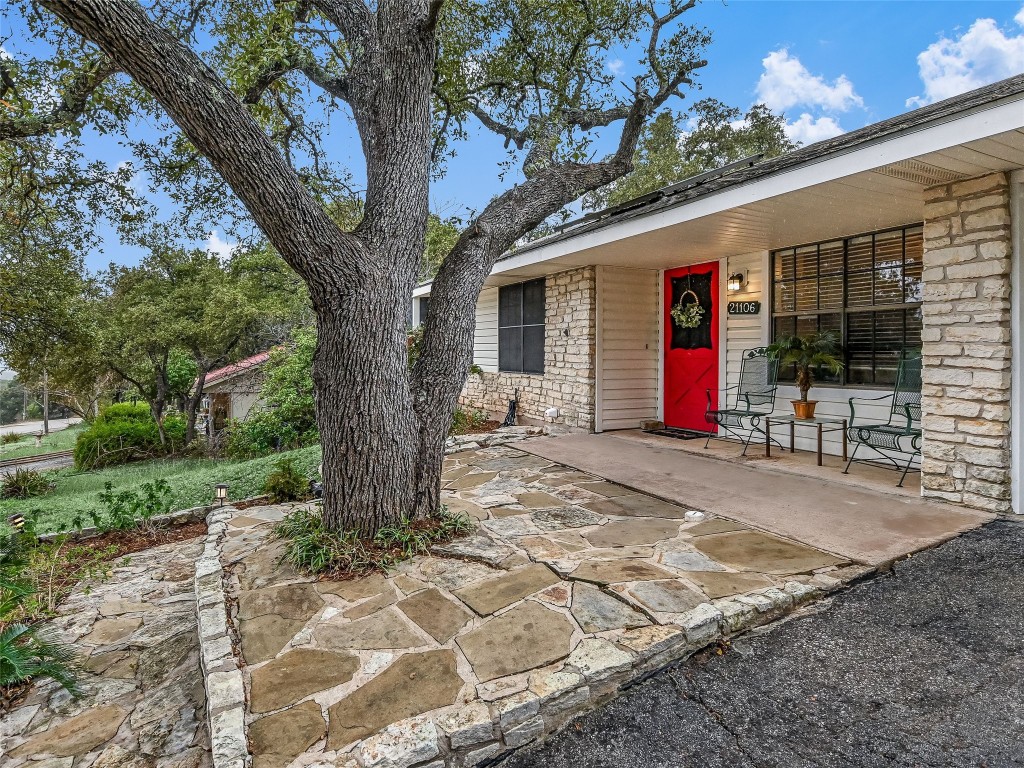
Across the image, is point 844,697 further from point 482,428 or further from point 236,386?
point 236,386

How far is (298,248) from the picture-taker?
275 centimetres

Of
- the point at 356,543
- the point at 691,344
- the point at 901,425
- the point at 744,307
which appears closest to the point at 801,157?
the point at 744,307

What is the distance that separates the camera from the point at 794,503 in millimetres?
3842

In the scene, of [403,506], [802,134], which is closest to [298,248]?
[403,506]

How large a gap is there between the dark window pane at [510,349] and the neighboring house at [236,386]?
554cm

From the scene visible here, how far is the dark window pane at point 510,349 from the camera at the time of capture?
8.98 m

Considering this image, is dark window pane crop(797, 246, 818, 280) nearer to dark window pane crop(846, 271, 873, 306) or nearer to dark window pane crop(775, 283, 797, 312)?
dark window pane crop(775, 283, 797, 312)

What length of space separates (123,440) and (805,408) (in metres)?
14.4

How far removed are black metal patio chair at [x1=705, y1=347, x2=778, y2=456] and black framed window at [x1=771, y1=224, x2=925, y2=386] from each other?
0.24 m

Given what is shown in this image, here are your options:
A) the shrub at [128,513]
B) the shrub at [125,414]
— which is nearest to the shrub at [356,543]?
the shrub at [128,513]

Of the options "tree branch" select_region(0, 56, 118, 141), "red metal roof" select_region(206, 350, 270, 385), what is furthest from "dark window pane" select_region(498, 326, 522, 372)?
"red metal roof" select_region(206, 350, 270, 385)

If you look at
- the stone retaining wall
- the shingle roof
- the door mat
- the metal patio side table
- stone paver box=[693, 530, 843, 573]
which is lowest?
the stone retaining wall

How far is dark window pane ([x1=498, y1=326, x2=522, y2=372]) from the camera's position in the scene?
8.98m

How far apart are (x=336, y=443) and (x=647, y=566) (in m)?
1.88
